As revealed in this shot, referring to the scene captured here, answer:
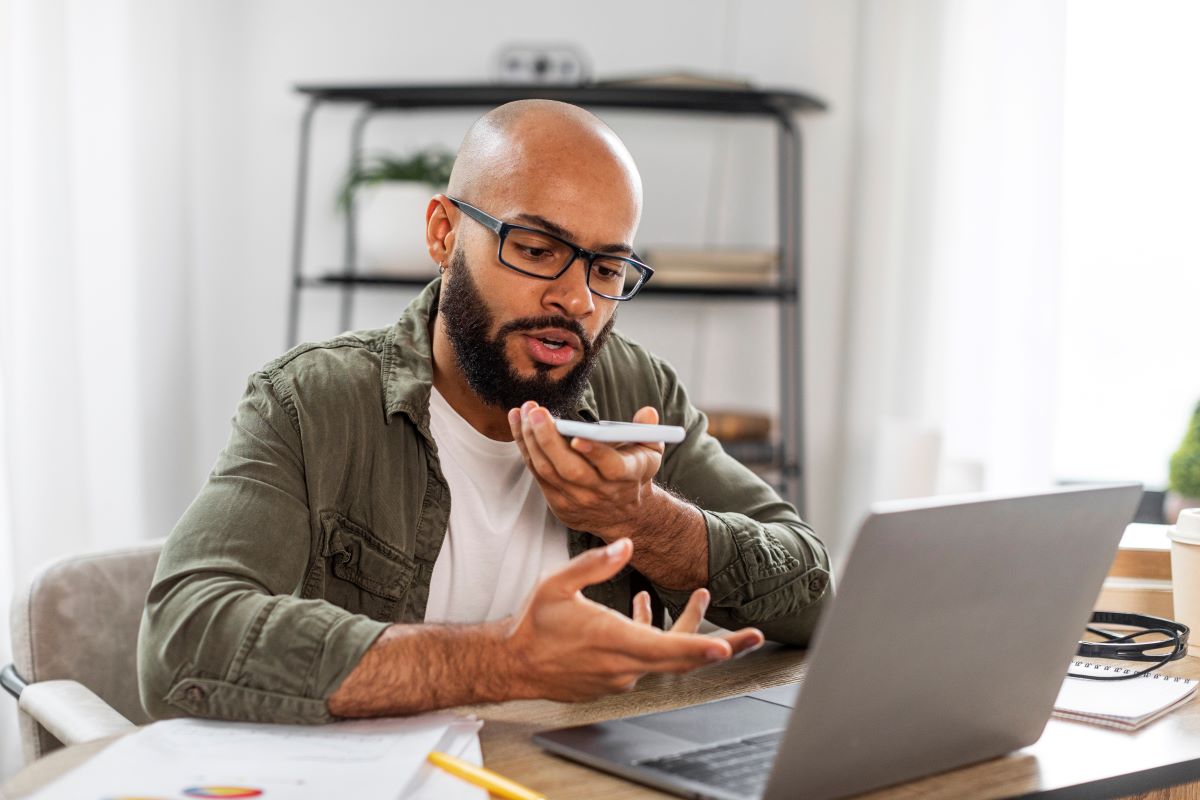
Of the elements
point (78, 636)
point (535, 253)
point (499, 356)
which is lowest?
point (78, 636)

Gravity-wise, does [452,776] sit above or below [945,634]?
below

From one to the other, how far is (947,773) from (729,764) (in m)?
0.17

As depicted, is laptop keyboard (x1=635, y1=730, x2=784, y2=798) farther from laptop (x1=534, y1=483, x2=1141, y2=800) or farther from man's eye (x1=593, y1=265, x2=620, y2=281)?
man's eye (x1=593, y1=265, x2=620, y2=281)

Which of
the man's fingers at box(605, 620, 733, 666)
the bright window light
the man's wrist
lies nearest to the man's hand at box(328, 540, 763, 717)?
the man's fingers at box(605, 620, 733, 666)

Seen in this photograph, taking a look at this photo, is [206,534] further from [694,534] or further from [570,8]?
[570,8]

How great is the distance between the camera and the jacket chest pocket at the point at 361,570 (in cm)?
131

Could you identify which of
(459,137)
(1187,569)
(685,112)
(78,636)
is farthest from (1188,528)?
(459,137)

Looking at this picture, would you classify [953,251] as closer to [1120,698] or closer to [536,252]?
[536,252]

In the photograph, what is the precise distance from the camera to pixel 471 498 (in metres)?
1.46

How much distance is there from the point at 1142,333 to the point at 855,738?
2.20m

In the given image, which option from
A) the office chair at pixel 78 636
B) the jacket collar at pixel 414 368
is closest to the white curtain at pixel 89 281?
the office chair at pixel 78 636

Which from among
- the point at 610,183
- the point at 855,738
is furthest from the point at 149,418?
the point at 855,738

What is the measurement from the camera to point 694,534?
53.1 inches

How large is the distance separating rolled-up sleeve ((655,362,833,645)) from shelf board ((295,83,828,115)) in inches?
62.1
